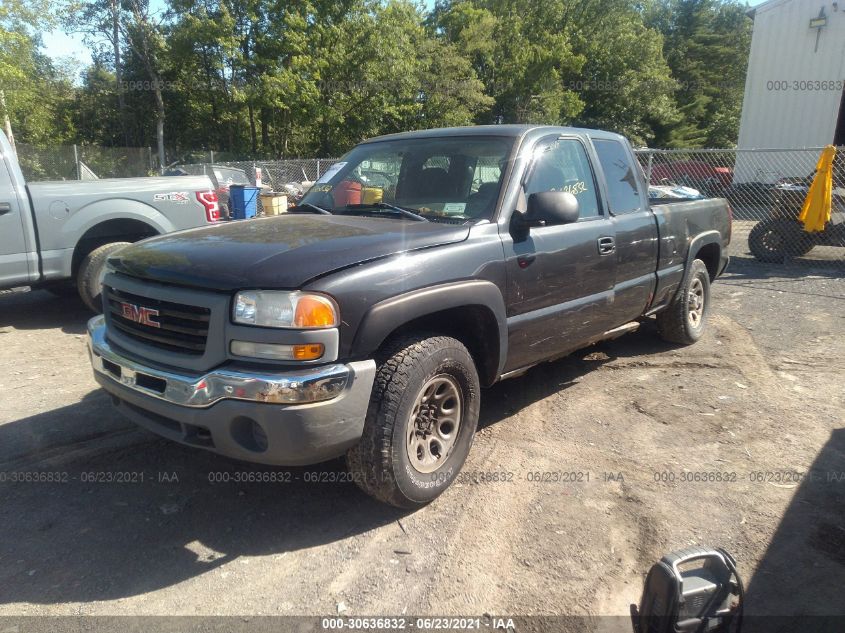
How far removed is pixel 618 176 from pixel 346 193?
2.09 meters

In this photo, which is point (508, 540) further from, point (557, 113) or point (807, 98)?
point (557, 113)

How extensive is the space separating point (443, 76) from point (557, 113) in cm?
762

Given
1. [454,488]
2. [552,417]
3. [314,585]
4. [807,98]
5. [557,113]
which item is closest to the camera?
[314,585]

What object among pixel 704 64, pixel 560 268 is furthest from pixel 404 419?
pixel 704 64

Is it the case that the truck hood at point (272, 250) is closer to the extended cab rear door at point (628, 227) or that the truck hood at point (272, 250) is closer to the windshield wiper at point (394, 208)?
the windshield wiper at point (394, 208)

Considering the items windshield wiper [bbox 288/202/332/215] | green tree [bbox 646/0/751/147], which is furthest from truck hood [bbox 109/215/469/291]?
green tree [bbox 646/0/751/147]

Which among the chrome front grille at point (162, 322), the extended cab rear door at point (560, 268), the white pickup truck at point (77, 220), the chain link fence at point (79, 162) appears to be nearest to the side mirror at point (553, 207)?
the extended cab rear door at point (560, 268)

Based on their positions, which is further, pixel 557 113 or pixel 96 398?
pixel 557 113

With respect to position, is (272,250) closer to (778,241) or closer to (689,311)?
(689,311)

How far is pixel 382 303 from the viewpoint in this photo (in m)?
2.77

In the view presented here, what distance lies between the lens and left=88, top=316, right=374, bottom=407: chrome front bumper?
254 cm

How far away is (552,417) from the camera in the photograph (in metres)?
4.37

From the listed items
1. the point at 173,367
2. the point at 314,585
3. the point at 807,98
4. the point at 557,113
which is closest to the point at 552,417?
the point at 314,585

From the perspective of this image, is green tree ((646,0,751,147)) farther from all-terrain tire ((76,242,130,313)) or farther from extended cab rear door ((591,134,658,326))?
all-terrain tire ((76,242,130,313))
